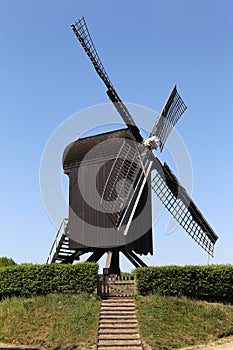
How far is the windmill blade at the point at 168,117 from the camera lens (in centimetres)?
2545

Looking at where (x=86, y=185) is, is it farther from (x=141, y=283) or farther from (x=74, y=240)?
(x=141, y=283)

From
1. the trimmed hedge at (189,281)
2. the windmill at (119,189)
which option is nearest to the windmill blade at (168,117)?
the windmill at (119,189)

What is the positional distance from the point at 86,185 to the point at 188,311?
9169mm

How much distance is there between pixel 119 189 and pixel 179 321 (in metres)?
7.56

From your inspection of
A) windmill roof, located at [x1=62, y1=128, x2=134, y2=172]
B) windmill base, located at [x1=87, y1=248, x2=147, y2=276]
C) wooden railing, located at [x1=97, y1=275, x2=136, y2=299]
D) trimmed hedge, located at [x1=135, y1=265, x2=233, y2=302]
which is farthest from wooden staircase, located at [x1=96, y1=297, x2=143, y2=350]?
windmill roof, located at [x1=62, y1=128, x2=134, y2=172]

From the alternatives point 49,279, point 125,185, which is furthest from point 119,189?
point 49,279

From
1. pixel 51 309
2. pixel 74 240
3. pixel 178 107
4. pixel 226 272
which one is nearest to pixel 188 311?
pixel 226 272

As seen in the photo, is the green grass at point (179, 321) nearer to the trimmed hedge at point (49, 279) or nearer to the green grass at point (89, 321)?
the green grass at point (89, 321)

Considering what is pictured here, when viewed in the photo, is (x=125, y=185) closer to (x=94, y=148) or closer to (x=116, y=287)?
(x=94, y=148)

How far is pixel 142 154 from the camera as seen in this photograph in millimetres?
24469

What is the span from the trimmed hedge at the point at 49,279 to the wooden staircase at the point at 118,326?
1.51 m

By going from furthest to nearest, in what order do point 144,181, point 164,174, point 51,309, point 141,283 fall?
point 164,174, point 144,181, point 141,283, point 51,309

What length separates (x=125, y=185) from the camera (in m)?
23.2

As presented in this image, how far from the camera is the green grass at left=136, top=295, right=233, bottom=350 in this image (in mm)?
17125
